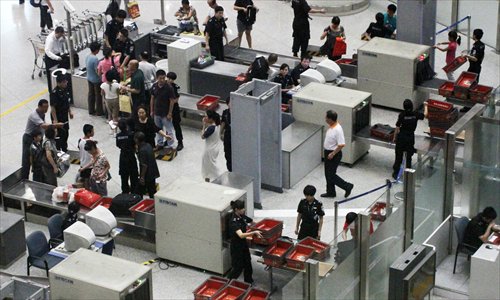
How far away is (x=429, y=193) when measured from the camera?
627 inches

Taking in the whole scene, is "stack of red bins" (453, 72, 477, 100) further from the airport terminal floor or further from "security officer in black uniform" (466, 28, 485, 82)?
the airport terminal floor

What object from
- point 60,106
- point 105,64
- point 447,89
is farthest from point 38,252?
point 447,89

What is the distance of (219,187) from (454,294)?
3.77m

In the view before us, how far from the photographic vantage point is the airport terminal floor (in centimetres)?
1691

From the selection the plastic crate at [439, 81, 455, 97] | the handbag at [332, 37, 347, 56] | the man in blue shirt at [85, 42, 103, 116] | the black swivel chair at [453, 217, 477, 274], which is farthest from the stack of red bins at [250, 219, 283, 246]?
the handbag at [332, 37, 347, 56]

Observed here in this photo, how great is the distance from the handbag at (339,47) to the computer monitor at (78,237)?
8474mm

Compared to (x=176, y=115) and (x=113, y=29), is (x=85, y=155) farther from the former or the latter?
(x=113, y=29)

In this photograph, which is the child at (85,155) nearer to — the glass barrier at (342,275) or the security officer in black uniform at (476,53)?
the glass barrier at (342,275)

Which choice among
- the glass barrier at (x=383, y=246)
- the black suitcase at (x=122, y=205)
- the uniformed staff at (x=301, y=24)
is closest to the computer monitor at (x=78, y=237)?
the black suitcase at (x=122, y=205)

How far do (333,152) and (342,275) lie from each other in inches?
169

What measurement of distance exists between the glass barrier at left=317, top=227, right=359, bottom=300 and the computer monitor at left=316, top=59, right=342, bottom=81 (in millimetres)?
7412

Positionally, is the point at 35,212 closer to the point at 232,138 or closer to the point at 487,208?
the point at 232,138

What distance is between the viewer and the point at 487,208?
1580cm

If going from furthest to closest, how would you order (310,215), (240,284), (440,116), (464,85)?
1. (464,85)
2. (440,116)
3. (310,215)
4. (240,284)
